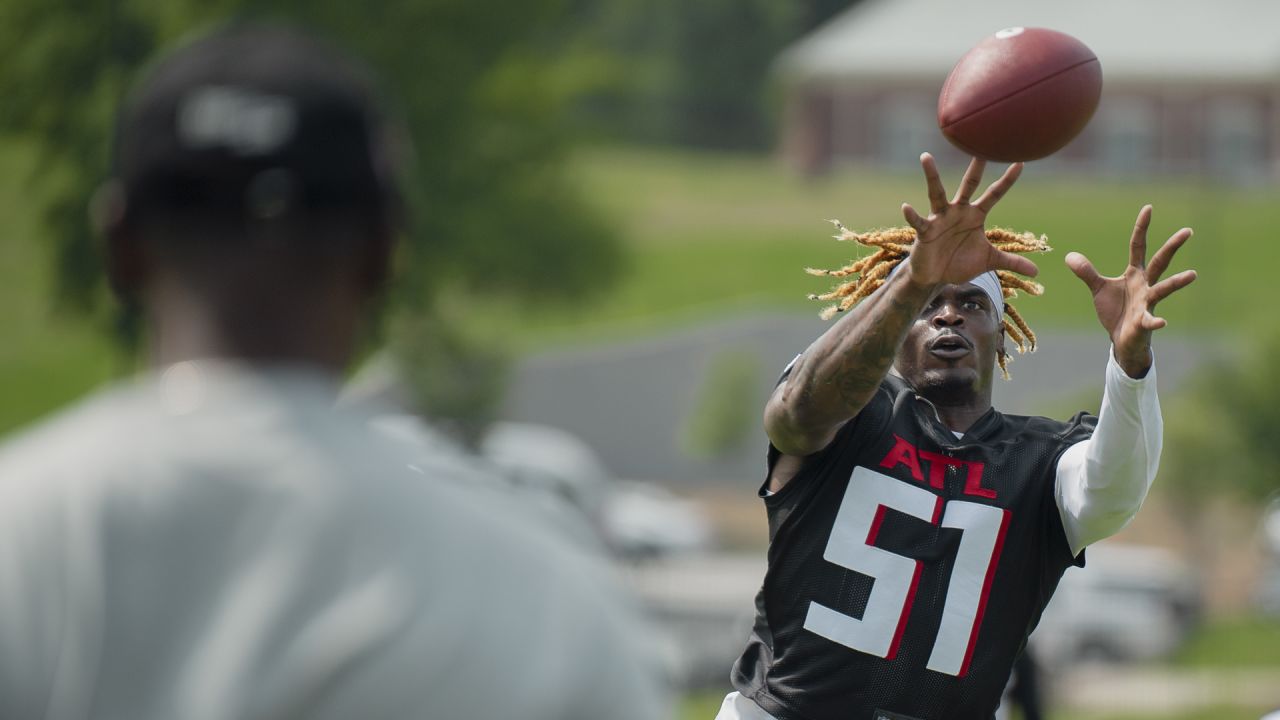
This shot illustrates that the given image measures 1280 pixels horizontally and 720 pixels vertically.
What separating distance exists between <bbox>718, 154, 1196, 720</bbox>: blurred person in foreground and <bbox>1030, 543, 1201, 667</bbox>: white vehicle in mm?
13453

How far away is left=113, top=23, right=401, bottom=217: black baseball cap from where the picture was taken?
5.32 feet

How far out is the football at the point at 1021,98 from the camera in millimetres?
4219

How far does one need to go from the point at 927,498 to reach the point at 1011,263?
0.55 meters

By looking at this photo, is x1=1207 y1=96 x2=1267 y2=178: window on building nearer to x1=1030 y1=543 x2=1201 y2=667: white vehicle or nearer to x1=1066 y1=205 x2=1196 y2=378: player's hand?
x1=1030 y1=543 x2=1201 y2=667: white vehicle

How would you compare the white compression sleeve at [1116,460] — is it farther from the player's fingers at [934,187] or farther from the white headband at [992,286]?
the player's fingers at [934,187]

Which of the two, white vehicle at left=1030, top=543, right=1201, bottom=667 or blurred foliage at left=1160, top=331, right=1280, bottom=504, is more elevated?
blurred foliage at left=1160, top=331, right=1280, bottom=504

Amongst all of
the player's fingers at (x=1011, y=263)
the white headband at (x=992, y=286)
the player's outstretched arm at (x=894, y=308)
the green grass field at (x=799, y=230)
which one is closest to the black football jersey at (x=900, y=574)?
the player's outstretched arm at (x=894, y=308)

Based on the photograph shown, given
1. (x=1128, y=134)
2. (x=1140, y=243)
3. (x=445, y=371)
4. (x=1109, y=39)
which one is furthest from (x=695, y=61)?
(x=1140, y=243)

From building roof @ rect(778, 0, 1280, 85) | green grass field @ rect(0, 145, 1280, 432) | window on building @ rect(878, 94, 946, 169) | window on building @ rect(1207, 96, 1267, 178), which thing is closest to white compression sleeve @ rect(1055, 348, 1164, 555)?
green grass field @ rect(0, 145, 1280, 432)

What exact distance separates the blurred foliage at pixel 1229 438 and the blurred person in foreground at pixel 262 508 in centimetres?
2318

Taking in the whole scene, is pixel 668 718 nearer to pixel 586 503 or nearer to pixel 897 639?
pixel 897 639

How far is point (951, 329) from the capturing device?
4.09 m

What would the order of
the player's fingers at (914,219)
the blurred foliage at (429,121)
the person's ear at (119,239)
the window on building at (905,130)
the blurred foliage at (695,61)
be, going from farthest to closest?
the window on building at (905,130) < the blurred foliage at (695,61) < the blurred foliage at (429,121) < the player's fingers at (914,219) < the person's ear at (119,239)

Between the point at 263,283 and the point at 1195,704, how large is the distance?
15187 mm
